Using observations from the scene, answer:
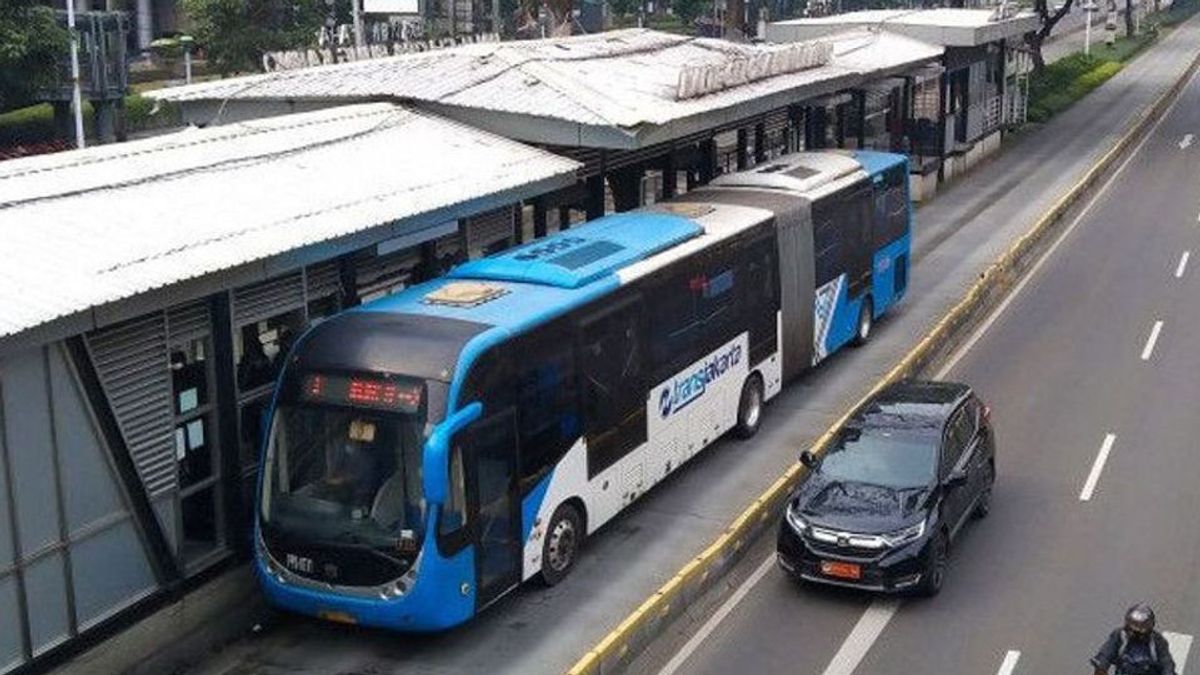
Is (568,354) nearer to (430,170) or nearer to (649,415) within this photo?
(649,415)

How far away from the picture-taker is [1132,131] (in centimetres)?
5491

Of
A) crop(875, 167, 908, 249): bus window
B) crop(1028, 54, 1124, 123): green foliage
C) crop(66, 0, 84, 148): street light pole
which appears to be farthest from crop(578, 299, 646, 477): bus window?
crop(1028, 54, 1124, 123): green foliage

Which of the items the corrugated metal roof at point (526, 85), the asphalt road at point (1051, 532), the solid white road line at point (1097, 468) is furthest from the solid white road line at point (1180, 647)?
the corrugated metal roof at point (526, 85)

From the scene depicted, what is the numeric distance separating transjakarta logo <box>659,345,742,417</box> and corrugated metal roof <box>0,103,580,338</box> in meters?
3.29

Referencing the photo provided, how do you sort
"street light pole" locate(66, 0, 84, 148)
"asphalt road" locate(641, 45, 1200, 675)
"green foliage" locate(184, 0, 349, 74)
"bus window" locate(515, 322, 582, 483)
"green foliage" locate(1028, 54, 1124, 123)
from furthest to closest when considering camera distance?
"green foliage" locate(1028, 54, 1124, 123) < "green foliage" locate(184, 0, 349, 74) < "street light pole" locate(66, 0, 84, 148) < "bus window" locate(515, 322, 582, 483) < "asphalt road" locate(641, 45, 1200, 675)

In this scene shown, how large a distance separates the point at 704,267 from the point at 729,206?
2.69 metres

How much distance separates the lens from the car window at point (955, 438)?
53.5 ft

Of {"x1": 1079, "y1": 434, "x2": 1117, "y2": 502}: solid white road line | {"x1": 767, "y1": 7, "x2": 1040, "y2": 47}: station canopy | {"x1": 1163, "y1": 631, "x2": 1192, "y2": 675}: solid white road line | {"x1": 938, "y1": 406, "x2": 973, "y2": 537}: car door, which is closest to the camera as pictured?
{"x1": 1163, "y1": 631, "x2": 1192, "y2": 675}: solid white road line

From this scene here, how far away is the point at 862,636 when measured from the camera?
14828mm

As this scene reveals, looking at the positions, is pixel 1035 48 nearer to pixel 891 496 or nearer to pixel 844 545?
pixel 891 496

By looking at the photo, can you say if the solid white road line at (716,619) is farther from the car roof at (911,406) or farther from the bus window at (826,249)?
the bus window at (826,249)

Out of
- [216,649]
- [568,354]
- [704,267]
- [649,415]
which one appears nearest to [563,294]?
[568,354]

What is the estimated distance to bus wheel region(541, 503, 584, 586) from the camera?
1569 cm

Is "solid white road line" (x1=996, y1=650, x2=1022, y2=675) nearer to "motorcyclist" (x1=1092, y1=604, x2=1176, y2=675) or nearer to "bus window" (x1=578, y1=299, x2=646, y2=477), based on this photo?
"motorcyclist" (x1=1092, y1=604, x2=1176, y2=675)
